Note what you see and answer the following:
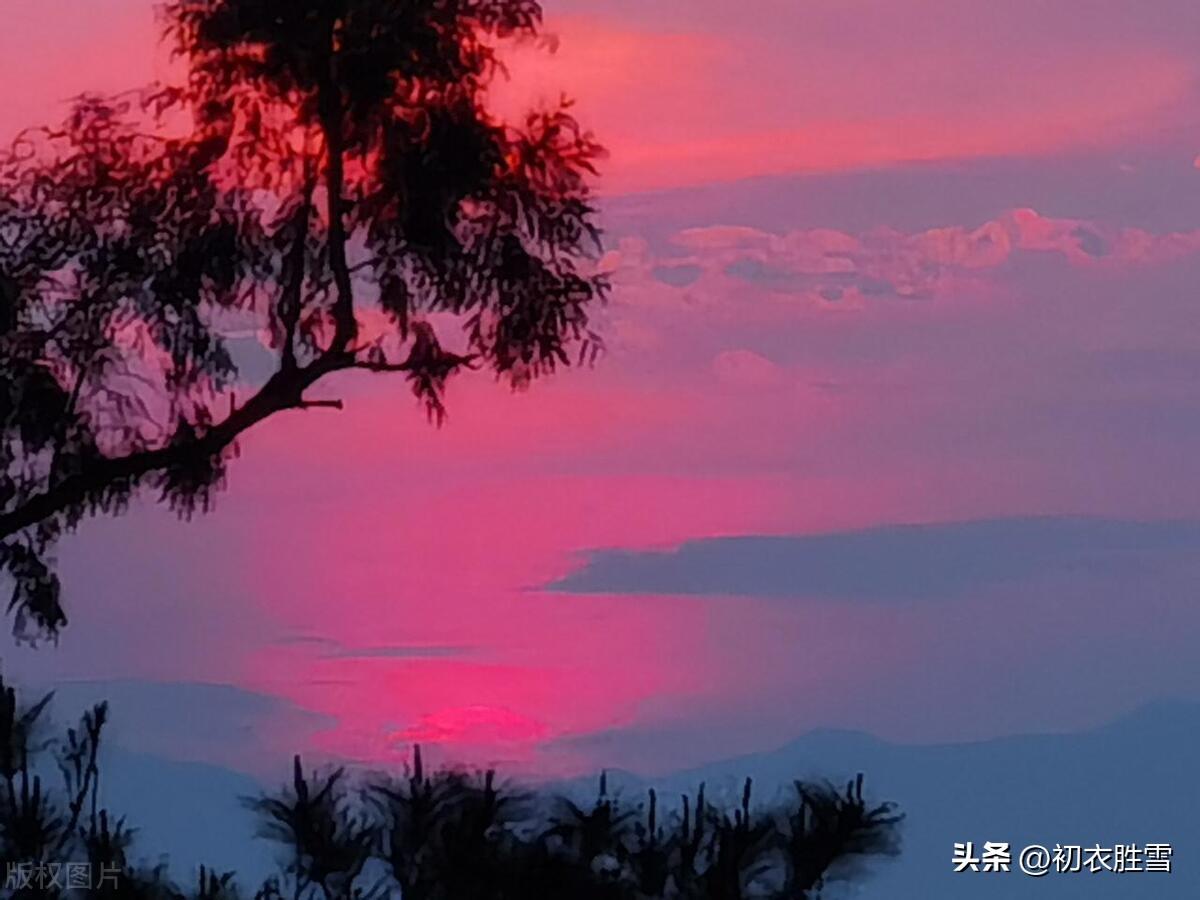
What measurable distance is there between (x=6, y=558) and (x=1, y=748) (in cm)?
549

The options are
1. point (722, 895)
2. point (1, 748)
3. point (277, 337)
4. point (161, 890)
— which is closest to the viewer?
point (722, 895)

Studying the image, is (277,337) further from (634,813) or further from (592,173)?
(634,813)

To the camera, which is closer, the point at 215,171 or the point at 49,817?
the point at 49,817

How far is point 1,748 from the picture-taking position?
51.9 ft

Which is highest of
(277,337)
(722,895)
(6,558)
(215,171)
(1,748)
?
(215,171)

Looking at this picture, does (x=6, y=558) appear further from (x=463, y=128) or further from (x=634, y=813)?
(x=634, y=813)

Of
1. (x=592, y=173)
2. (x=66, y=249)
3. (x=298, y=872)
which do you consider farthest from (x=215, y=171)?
(x=298, y=872)

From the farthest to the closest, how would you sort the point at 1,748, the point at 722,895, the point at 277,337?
the point at 277,337, the point at 1,748, the point at 722,895

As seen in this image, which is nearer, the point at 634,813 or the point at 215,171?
the point at 634,813

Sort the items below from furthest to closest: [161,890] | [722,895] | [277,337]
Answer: [277,337] → [161,890] → [722,895]

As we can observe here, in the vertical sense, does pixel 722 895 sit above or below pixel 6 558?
below

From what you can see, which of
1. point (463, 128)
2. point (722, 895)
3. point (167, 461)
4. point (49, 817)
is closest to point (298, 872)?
point (49, 817)

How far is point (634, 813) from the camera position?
1350 centimetres

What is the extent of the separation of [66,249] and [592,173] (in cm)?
452
